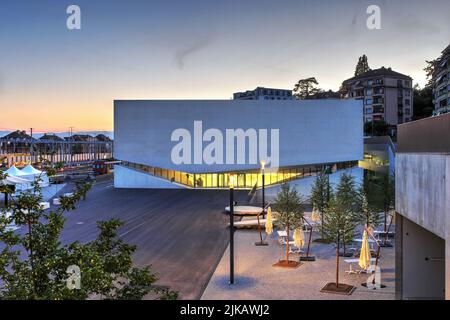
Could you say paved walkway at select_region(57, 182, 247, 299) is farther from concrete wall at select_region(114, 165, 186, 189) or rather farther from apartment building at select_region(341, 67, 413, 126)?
apartment building at select_region(341, 67, 413, 126)

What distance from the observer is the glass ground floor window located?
1975 inches

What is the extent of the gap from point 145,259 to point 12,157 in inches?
3772

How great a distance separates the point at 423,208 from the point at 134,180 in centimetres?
4757

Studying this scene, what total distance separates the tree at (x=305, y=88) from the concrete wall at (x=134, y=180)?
71.3 meters

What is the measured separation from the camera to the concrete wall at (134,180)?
170 ft

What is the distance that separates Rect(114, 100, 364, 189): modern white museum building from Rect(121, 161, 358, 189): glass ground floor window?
0.42 feet

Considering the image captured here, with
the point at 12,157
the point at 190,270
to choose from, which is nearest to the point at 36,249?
the point at 190,270

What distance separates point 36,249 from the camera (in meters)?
5.84

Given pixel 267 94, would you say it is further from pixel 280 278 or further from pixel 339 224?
pixel 280 278

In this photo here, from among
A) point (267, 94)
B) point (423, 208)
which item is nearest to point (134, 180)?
point (423, 208)

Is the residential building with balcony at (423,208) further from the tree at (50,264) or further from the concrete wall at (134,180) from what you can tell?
the concrete wall at (134,180)

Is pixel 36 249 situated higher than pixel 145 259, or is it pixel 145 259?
pixel 36 249

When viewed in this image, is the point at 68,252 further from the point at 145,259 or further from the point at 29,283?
the point at 145,259

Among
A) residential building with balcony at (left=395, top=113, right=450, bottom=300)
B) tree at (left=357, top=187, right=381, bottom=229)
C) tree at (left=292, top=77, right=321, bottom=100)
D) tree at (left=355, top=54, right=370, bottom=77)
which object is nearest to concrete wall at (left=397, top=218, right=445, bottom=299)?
residential building with balcony at (left=395, top=113, right=450, bottom=300)
